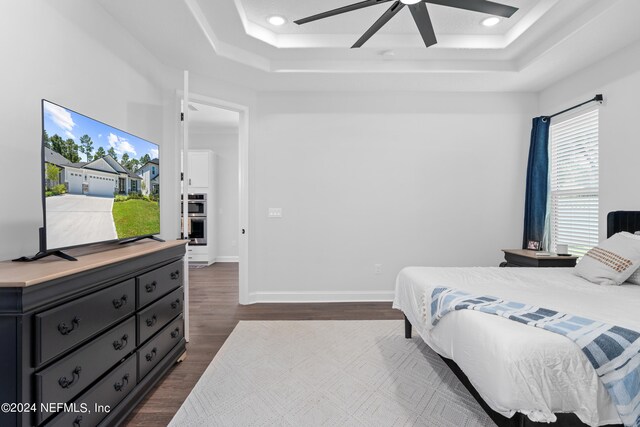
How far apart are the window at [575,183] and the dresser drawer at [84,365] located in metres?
4.22

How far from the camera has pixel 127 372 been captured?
1764mm

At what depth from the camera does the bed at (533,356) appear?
4.33ft

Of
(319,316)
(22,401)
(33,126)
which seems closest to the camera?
(22,401)

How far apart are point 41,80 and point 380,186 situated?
3361 millimetres

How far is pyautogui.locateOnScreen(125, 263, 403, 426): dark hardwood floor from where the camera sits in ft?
6.38

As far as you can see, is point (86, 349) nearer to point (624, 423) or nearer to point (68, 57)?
point (68, 57)

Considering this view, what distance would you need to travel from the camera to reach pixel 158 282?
2117 millimetres

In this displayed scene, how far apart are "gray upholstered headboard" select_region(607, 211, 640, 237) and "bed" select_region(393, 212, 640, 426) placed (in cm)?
86

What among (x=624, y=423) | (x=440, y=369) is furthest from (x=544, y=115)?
(x=624, y=423)

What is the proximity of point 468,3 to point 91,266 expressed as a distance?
2.54 metres

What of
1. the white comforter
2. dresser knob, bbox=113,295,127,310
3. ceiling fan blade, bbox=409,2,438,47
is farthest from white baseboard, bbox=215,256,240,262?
ceiling fan blade, bbox=409,2,438,47

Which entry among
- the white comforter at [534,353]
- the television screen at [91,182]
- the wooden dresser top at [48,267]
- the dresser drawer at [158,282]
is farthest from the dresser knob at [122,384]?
the white comforter at [534,353]

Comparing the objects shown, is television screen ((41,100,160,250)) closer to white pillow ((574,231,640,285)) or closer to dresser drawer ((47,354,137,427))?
dresser drawer ((47,354,137,427))

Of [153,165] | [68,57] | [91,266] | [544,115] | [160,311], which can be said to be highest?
[544,115]
